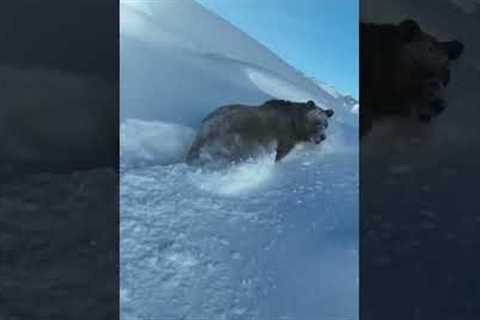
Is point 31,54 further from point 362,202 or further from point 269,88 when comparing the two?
point 362,202

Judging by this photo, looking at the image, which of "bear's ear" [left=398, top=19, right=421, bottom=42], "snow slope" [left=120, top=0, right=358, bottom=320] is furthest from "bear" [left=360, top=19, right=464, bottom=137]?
"snow slope" [left=120, top=0, right=358, bottom=320]

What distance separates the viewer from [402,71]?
3094 mm

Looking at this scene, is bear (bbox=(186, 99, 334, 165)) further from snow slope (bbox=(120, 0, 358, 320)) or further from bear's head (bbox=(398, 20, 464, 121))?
bear's head (bbox=(398, 20, 464, 121))

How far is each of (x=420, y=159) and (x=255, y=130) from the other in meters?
0.72

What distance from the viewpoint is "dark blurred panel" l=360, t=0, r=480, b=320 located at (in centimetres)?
303

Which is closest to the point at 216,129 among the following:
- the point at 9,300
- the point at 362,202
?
the point at 362,202

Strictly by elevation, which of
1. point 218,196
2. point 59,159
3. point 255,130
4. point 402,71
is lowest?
point 218,196

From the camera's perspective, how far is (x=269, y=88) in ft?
9.39

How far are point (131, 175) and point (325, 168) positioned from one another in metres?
0.73

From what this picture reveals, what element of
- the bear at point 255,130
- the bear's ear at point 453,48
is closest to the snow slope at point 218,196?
the bear at point 255,130

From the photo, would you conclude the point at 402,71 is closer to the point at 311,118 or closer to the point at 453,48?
the point at 453,48

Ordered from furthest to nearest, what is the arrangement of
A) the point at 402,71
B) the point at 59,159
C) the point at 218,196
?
the point at 402,71, the point at 218,196, the point at 59,159

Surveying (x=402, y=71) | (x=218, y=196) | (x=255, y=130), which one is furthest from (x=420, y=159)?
(x=218, y=196)

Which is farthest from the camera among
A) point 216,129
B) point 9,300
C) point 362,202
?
point 362,202
